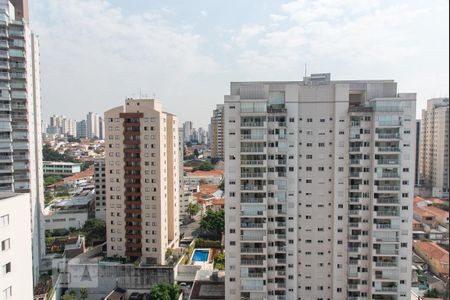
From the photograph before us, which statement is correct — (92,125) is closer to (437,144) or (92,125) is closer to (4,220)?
(4,220)

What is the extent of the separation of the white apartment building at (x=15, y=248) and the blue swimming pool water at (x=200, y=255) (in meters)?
16.0

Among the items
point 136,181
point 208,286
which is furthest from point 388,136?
point 136,181

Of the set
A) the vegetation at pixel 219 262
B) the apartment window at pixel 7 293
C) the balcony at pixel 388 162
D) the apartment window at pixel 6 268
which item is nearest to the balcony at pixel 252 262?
the vegetation at pixel 219 262

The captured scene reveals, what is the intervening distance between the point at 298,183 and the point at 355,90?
545cm

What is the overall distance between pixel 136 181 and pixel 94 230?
815cm

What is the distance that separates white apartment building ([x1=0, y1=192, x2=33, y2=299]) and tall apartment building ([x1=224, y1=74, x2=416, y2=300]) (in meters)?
8.94

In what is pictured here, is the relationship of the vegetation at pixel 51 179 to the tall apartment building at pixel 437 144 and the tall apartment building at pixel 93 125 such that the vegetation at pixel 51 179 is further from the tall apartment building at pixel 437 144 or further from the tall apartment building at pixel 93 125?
the tall apartment building at pixel 93 125

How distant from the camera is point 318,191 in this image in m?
15.8

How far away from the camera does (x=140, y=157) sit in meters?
22.2

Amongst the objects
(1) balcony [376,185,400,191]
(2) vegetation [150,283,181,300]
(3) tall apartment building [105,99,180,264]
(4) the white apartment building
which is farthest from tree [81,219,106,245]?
(1) balcony [376,185,400,191]

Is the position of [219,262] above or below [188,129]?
below

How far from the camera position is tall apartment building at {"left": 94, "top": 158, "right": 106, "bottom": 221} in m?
30.6

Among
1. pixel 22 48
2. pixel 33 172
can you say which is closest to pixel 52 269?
pixel 33 172

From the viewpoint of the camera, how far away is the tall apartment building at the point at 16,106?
19.7 meters
